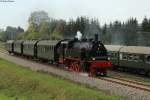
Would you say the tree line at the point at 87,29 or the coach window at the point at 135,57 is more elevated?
the tree line at the point at 87,29

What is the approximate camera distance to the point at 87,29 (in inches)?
4161

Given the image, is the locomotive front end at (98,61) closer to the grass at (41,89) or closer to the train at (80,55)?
the train at (80,55)

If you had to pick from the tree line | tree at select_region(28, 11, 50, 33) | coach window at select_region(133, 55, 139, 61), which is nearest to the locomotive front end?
coach window at select_region(133, 55, 139, 61)

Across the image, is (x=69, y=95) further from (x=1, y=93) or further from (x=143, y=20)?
(x=143, y=20)

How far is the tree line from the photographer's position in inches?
2892

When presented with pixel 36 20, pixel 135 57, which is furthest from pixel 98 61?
pixel 36 20

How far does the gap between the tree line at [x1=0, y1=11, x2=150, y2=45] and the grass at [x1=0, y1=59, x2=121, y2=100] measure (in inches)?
1368

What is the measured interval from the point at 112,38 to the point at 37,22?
77781mm

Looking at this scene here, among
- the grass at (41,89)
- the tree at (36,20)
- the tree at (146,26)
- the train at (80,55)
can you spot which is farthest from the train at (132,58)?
the tree at (36,20)

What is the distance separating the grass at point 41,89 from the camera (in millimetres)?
18766

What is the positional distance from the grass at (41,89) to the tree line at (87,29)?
34.8 meters

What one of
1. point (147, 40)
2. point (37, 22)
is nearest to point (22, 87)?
point (147, 40)

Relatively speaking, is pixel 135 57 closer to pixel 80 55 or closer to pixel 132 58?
pixel 132 58

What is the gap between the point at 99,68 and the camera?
3212 centimetres
